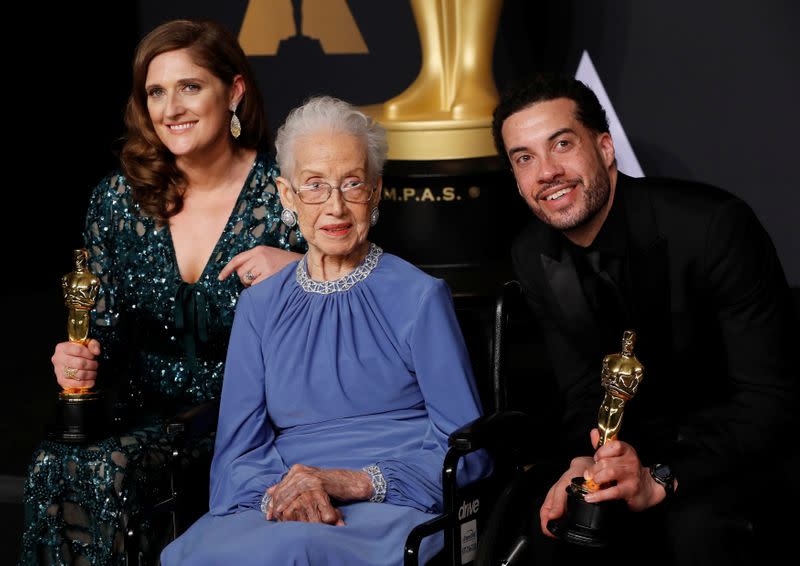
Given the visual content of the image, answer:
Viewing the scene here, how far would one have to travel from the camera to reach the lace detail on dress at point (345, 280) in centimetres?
297

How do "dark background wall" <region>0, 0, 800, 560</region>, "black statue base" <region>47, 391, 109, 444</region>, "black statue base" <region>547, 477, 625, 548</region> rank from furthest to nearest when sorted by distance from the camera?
"dark background wall" <region>0, 0, 800, 560</region>, "black statue base" <region>47, 391, 109, 444</region>, "black statue base" <region>547, 477, 625, 548</region>

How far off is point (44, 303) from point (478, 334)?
362 centimetres

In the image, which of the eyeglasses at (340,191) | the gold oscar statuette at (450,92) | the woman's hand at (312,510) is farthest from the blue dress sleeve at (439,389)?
the gold oscar statuette at (450,92)

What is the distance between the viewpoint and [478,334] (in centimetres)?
313

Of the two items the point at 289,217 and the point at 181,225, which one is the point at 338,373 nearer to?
the point at 289,217

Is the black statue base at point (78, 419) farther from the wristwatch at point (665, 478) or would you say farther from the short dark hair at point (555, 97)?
the wristwatch at point (665, 478)

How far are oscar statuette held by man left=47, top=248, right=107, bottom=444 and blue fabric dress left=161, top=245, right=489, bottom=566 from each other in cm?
33

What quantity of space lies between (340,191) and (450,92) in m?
2.02

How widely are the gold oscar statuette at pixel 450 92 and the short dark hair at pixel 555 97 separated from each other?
5.90 feet

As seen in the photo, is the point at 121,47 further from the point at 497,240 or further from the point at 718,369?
the point at 718,369

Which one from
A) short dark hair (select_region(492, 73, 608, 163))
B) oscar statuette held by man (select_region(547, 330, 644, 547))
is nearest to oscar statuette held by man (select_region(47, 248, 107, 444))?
short dark hair (select_region(492, 73, 608, 163))

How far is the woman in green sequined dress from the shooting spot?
3381 mm

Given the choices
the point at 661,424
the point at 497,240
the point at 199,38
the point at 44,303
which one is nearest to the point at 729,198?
the point at 661,424

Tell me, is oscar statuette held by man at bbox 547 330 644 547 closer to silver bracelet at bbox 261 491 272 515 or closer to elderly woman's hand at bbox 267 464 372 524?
elderly woman's hand at bbox 267 464 372 524
